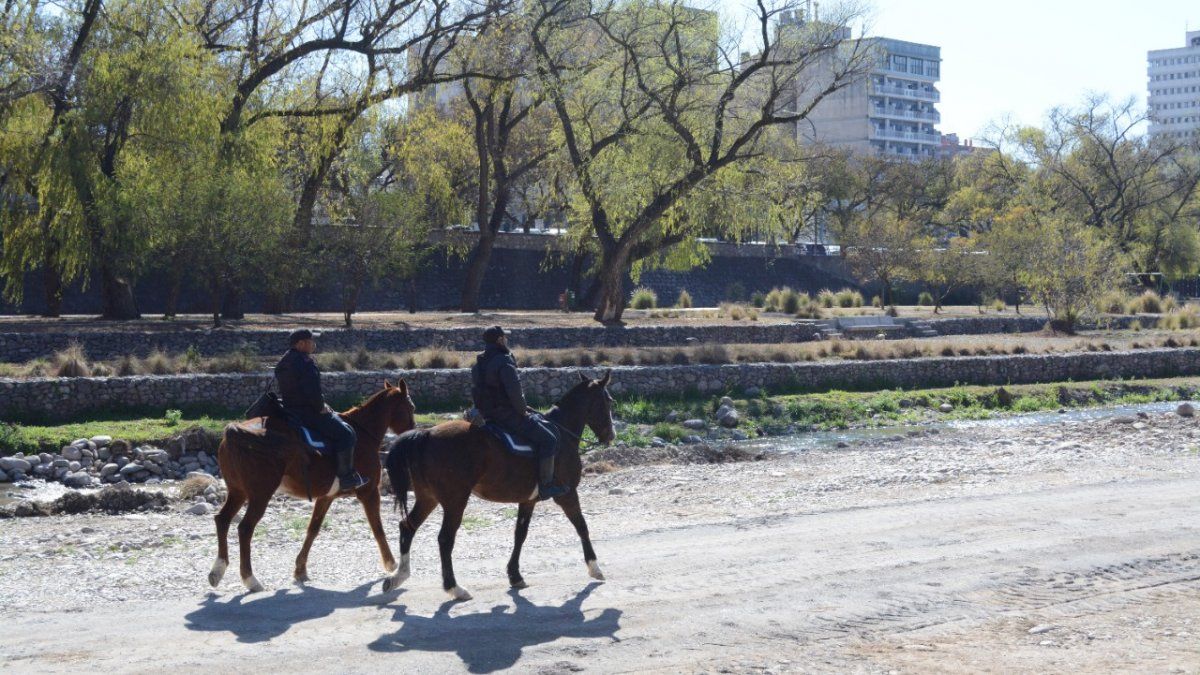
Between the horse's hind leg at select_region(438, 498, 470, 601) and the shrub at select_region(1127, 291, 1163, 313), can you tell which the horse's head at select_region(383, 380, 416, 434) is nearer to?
the horse's hind leg at select_region(438, 498, 470, 601)

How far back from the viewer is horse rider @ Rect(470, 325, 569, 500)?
36.6 ft

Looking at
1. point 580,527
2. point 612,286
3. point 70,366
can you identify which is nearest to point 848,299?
point 612,286

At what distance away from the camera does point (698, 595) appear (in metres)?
11.0

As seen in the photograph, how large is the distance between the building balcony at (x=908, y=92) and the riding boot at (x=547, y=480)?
147419mm

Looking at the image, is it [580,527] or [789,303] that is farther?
[789,303]

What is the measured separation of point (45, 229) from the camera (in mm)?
34312

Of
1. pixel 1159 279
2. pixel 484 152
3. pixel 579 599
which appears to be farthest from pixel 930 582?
pixel 1159 279

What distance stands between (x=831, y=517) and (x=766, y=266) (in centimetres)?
6008

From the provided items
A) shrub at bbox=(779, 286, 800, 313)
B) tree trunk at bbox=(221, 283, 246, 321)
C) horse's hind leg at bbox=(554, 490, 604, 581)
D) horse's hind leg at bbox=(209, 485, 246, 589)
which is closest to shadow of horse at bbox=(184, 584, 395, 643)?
horse's hind leg at bbox=(209, 485, 246, 589)

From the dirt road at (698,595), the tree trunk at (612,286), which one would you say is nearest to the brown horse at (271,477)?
the dirt road at (698,595)

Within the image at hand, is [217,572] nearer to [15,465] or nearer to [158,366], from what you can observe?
[15,465]

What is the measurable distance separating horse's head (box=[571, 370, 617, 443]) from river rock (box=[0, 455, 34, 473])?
13.3 meters

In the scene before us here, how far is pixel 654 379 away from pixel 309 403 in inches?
803

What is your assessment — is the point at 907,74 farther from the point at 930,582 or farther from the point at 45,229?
the point at 930,582
